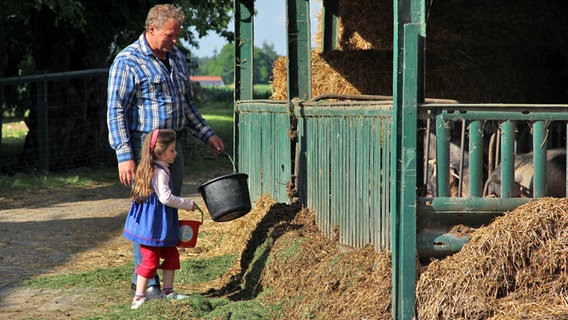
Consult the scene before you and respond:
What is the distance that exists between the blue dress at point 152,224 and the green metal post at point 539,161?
235 centimetres

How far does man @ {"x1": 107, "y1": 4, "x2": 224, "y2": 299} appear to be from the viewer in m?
6.22

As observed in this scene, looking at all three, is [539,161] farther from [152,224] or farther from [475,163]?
[152,224]

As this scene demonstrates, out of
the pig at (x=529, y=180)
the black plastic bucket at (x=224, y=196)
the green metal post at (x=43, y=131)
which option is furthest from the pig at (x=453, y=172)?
the green metal post at (x=43, y=131)

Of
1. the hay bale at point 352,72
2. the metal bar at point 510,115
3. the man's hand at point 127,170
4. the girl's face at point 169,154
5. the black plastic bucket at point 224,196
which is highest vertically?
the hay bale at point 352,72

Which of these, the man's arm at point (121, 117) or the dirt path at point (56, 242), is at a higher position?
the man's arm at point (121, 117)

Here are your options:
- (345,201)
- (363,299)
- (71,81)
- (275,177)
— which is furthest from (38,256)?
(71,81)

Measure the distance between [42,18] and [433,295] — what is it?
1343 cm

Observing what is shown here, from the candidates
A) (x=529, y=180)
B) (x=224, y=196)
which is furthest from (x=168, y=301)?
(x=529, y=180)

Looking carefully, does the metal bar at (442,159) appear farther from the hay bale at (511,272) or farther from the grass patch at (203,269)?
the grass patch at (203,269)

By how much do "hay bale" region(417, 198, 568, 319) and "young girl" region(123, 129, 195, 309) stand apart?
6.17 ft

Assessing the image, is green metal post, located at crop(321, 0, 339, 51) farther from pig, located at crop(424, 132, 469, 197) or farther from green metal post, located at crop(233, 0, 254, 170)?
pig, located at crop(424, 132, 469, 197)

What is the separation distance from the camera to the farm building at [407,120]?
510 centimetres

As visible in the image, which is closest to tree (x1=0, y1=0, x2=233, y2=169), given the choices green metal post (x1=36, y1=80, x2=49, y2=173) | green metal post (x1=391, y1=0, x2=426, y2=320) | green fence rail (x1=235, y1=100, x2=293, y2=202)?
green metal post (x1=36, y1=80, x2=49, y2=173)

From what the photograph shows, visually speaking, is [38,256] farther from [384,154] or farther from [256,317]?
[384,154]
